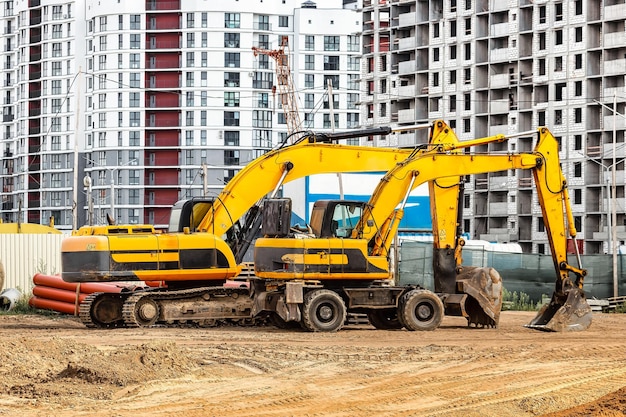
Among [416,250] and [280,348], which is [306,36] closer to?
[416,250]

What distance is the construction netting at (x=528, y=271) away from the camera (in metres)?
46.8

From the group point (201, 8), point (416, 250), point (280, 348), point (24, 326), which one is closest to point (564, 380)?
point (280, 348)

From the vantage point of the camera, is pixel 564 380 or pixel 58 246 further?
pixel 58 246

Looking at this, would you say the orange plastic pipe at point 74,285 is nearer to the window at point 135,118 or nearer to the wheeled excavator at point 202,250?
the wheeled excavator at point 202,250

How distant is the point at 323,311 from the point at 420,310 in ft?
7.59

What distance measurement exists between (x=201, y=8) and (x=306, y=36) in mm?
11886

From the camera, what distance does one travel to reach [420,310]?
3050cm

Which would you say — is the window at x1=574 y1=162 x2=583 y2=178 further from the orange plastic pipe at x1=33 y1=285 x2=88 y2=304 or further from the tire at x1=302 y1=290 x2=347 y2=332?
the tire at x1=302 y1=290 x2=347 y2=332

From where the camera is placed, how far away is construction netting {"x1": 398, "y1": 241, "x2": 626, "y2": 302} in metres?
46.8

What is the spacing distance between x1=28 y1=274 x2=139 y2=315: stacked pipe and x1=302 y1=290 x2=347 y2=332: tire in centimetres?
A: 549

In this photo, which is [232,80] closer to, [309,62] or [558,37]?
[309,62]

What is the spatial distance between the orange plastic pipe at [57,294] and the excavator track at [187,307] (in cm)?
413

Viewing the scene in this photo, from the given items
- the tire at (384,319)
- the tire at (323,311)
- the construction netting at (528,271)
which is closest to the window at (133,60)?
the construction netting at (528,271)

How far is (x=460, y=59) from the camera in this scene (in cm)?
11231
